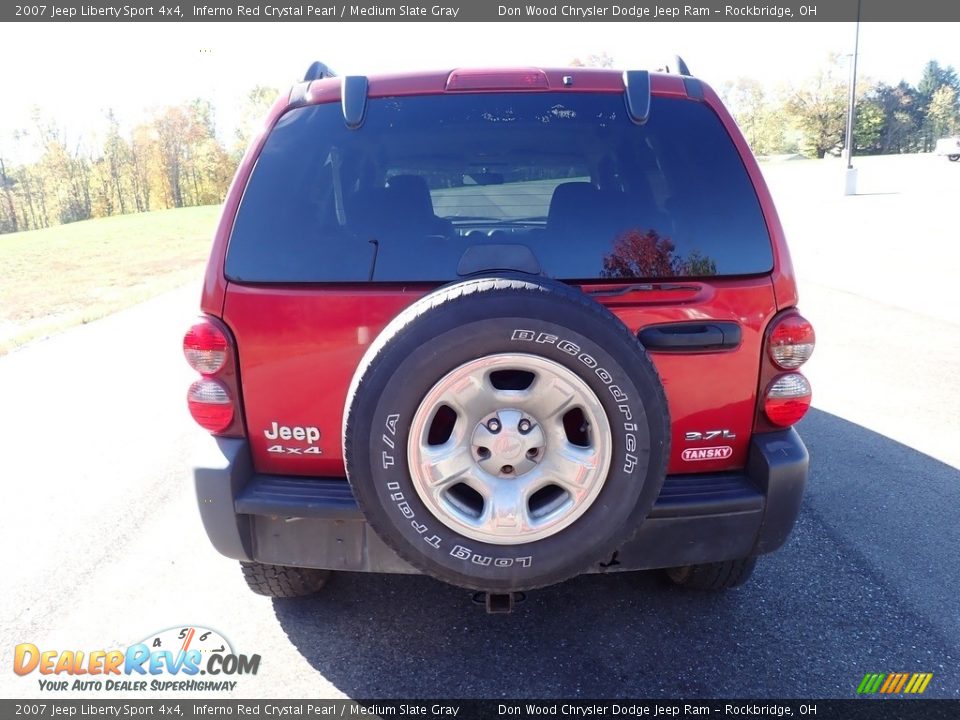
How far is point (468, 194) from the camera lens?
3.16 meters

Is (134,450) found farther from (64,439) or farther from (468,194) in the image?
(468,194)

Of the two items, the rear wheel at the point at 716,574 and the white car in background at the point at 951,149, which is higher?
the white car in background at the point at 951,149

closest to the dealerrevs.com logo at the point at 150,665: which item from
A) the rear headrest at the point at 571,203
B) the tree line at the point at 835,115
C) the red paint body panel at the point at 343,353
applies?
the red paint body panel at the point at 343,353

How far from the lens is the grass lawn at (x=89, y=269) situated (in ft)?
39.7

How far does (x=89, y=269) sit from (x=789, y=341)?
23786mm

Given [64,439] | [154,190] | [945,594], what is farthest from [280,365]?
[154,190]

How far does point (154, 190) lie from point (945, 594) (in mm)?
70466

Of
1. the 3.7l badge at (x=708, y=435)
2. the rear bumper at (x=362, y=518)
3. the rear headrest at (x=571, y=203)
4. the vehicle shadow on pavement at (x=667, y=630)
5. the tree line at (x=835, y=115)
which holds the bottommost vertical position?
the vehicle shadow on pavement at (x=667, y=630)

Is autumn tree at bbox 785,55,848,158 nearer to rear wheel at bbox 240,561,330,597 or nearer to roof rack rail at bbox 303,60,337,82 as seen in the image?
roof rack rail at bbox 303,60,337,82

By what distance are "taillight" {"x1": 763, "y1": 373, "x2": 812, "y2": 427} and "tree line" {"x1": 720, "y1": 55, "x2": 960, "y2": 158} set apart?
64.7 meters

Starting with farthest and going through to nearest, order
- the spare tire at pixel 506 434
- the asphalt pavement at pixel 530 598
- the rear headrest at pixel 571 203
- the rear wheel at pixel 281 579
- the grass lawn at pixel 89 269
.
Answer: the grass lawn at pixel 89 269 < the rear wheel at pixel 281 579 < the asphalt pavement at pixel 530 598 < the rear headrest at pixel 571 203 < the spare tire at pixel 506 434

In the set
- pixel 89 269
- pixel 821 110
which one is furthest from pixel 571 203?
pixel 821 110

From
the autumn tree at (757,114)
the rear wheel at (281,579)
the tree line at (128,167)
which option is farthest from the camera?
the autumn tree at (757,114)

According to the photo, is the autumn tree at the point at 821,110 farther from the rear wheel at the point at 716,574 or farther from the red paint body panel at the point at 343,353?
the red paint body panel at the point at 343,353
